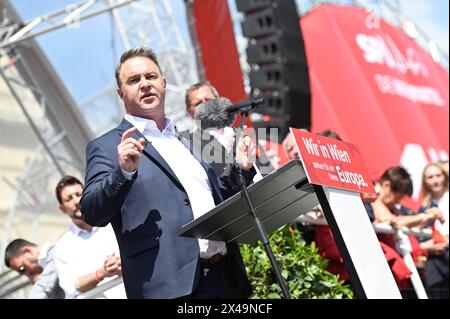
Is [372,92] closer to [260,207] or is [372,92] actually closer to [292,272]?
[292,272]

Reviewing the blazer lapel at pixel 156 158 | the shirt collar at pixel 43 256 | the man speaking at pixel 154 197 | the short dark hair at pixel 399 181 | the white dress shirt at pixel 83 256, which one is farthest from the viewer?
the short dark hair at pixel 399 181

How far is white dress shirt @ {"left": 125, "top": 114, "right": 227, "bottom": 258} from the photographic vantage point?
3.47 metres

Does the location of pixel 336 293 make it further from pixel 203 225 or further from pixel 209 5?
pixel 209 5

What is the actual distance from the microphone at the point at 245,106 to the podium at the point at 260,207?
0.33 m

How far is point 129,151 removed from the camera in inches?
123

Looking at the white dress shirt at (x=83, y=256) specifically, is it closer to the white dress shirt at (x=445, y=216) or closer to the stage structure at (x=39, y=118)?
the white dress shirt at (x=445, y=216)

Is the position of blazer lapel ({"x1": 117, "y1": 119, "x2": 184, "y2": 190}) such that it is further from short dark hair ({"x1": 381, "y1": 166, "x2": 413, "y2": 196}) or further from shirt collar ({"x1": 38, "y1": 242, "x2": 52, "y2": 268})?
short dark hair ({"x1": 381, "y1": 166, "x2": 413, "y2": 196})

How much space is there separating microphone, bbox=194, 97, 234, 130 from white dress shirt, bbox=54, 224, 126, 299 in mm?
2052

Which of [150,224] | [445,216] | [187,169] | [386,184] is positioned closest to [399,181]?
[386,184]

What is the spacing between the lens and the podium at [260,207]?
316cm

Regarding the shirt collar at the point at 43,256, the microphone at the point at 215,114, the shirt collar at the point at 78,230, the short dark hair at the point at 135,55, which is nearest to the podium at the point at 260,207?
the microphone at the point at 215,114

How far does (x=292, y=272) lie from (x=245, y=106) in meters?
2.28

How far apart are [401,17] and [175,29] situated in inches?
208

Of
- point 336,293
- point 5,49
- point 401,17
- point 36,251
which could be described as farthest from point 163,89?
point 401,17
